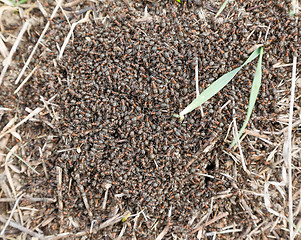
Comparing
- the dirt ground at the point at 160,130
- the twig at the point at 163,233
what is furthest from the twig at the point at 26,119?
the twig at the point at 163,233

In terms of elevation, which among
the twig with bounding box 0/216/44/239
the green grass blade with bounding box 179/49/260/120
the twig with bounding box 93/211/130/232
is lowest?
the twig with bounding box 0/216/44/239

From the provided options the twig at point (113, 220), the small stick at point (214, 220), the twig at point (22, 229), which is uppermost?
the small stick at point (214, 220)

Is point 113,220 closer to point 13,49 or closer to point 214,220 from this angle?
point 214,220

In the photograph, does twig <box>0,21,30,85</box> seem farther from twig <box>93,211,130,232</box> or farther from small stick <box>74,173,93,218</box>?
twig <box>93,211,130,232</box>

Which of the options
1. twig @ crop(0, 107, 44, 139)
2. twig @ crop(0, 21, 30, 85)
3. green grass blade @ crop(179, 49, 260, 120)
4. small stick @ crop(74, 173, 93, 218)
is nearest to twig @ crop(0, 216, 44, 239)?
small stick @ crop(74, 173, 93, 218)

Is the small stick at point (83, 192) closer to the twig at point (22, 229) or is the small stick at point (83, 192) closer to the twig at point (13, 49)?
the twig at point (22, 229)

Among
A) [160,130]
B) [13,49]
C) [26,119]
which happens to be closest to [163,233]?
[160,130]
